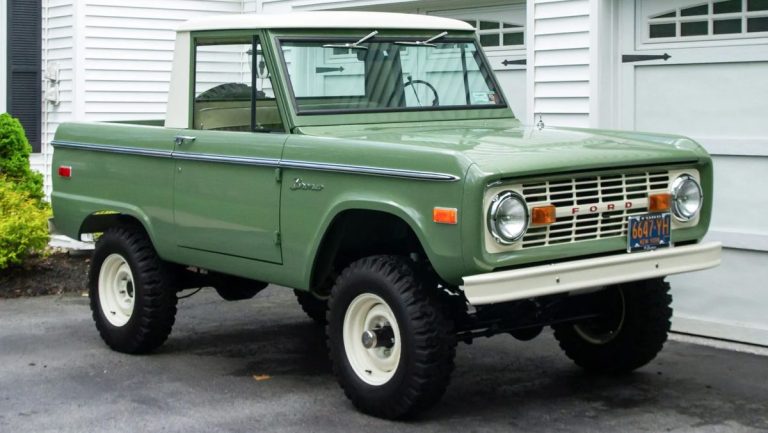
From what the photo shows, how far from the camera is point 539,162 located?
5.57m

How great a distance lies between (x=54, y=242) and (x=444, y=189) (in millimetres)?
7204

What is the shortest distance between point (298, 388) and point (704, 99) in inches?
134

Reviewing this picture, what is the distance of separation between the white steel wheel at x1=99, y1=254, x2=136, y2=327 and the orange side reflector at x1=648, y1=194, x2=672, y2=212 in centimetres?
338

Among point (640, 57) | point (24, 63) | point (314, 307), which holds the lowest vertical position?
point (314, 307)

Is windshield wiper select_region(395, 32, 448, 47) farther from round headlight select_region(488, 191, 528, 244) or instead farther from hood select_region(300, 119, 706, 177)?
round headlight select_region(488, 191, 528, 244)

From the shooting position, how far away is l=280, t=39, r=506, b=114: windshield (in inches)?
267

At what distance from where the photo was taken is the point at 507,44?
32.1 feet

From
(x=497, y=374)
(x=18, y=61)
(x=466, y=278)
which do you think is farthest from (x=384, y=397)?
(x=18, y=61)

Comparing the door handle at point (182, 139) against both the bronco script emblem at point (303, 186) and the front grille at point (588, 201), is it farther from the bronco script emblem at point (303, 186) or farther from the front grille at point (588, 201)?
the front grille at point (588, 201)

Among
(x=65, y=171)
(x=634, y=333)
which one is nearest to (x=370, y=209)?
(x=634, y=333)

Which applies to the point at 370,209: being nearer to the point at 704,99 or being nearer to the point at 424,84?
the point at 424,84

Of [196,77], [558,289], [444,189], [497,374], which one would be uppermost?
[196,77]

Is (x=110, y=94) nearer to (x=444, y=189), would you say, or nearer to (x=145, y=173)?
(x=145, y=173)

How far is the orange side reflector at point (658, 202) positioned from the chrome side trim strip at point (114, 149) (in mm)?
2787
